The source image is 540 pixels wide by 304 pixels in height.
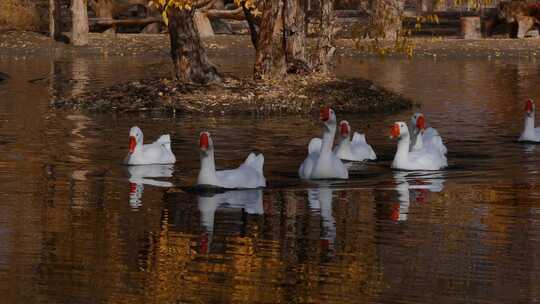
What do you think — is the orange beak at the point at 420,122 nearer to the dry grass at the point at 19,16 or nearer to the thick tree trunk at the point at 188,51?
the thick tree trunk at the point at 188,51

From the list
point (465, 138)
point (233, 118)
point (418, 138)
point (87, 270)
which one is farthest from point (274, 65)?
point (87, 270)

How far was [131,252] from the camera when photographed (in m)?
12.7

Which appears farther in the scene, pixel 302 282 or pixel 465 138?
pixel 465 138

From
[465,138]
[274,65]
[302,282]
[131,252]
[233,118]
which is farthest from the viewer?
[274,65]

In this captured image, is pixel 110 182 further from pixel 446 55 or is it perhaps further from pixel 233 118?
pixel 446 55

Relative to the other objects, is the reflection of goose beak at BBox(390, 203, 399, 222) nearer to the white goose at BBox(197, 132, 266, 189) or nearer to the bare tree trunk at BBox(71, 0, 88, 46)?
the white goose at BBox(197, 132, 266, 189)

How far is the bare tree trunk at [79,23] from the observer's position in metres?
49.3

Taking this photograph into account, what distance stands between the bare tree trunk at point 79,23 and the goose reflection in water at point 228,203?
110 ft

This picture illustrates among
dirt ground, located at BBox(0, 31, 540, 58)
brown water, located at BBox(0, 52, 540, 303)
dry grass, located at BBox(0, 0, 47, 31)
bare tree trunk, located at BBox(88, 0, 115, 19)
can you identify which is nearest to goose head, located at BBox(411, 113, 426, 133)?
brown water, located at BBox(0, 52, 540, 303)

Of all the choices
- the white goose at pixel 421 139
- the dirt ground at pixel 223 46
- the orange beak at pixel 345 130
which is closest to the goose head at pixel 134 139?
the orange beak at pixel 345 130

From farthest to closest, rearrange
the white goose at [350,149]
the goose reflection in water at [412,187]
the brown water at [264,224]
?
the white goose at [350,149], the goose reflection in water at [412,187], the brown water at [264,224]

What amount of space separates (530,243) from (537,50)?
3684cm

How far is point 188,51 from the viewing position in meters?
29.0

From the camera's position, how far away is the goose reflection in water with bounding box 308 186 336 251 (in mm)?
13477
